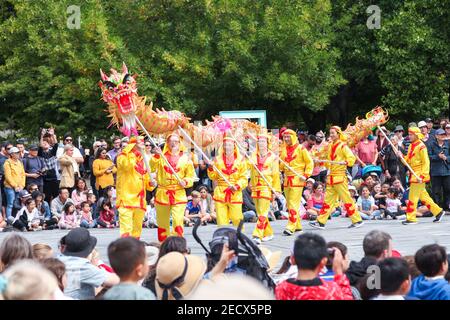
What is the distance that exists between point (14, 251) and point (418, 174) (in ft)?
36.6

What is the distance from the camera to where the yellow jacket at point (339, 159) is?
1745cm

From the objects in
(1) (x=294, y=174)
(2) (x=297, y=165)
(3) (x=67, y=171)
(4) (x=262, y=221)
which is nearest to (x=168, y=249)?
(4) (x=262, y=221)

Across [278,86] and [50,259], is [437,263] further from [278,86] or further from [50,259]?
[278,86]

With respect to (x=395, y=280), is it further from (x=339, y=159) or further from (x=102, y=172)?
(x=102, y=172)

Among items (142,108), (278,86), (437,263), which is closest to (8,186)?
(142,108)

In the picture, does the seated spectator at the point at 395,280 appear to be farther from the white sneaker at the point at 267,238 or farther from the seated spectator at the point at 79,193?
the seated spectator at the point at 79,193

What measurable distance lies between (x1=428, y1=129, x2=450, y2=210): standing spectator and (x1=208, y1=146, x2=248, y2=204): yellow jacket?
586 cm

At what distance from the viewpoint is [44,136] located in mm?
20766

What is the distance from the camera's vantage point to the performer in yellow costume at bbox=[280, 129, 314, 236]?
664 inches

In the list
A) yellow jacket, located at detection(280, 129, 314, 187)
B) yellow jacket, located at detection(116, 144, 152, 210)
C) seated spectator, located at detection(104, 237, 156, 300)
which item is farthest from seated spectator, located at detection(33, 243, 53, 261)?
yellow jacket, located at detection(280, 129, 314, 187)

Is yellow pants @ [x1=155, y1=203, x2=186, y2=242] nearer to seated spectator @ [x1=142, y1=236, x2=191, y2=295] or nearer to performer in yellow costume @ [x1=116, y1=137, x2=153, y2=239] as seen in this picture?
performer in yellow costume @ [x1=116, y1=137, x2=153, y2=239]

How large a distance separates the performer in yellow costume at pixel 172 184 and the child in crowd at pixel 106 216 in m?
5.03

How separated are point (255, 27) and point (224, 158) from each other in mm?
11423

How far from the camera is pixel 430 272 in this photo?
7.10m
